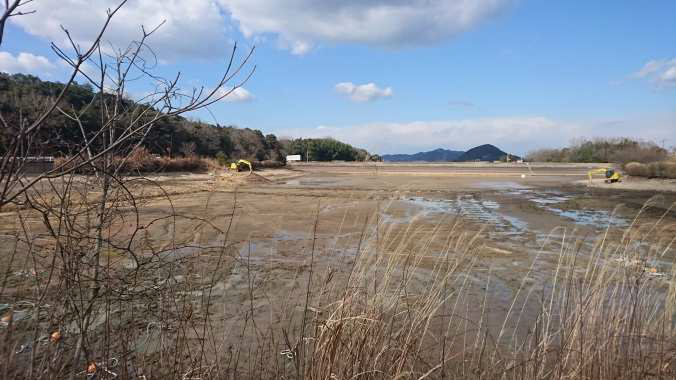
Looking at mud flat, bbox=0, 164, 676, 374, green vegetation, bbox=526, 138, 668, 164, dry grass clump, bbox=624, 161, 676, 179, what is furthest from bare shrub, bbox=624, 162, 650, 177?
green vegetation, bbox=526, 138, 668, 164

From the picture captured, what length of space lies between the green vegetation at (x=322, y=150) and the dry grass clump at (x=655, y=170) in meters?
52.8

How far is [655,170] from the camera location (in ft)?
107

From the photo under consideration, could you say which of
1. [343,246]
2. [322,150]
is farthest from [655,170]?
[322,150]

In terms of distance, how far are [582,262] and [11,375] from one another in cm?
860

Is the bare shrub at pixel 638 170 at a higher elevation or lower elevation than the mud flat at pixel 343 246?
higher

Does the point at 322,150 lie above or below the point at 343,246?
above

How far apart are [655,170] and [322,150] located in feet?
195

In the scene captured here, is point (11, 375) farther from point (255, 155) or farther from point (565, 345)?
point (255, 155)

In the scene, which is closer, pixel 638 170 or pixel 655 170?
pixel 655 170

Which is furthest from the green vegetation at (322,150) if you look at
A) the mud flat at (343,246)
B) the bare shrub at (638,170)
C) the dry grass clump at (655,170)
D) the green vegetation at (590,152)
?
the mud flat at (343,246)

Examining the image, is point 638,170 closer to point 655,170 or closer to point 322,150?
point 655,170

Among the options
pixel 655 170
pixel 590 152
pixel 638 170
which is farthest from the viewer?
pixel 590 152

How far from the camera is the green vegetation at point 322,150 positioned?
84.6 m

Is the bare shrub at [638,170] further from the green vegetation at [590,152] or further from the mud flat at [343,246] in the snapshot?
the green vegetation at [590,152]
